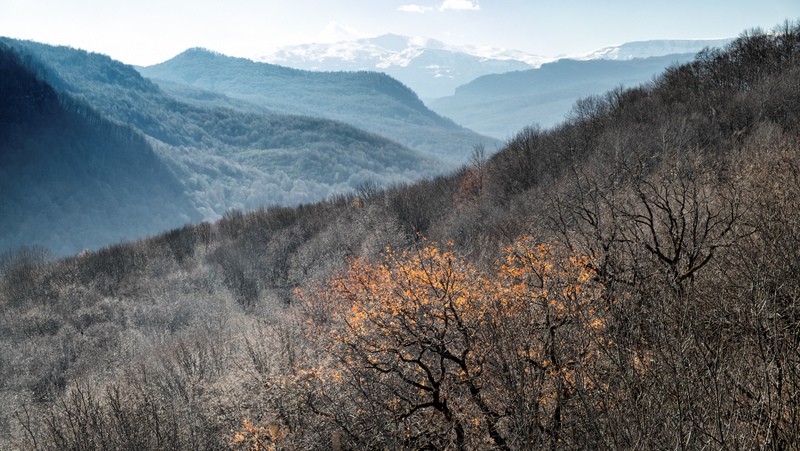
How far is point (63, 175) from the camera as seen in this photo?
6476 inches

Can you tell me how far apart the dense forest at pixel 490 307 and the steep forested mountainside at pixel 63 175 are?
105105mm

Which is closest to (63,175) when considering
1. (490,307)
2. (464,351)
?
(490,307)

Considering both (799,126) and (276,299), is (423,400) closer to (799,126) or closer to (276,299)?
(799,126)

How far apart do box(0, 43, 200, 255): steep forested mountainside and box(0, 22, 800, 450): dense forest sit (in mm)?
105105

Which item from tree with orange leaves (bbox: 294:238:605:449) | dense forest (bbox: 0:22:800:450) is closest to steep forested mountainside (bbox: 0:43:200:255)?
dense forest (bbox: 0:22:800:450)

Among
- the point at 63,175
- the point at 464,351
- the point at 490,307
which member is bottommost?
the point at 464,351

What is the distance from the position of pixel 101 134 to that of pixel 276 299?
168 meters

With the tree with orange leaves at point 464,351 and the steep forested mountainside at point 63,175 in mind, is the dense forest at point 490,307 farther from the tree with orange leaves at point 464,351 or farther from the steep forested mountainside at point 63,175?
the steep forested mountainside at point 63,175

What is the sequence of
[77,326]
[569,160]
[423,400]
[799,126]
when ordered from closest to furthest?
[423,400] → [799,126] → [569,160] → [77,326]

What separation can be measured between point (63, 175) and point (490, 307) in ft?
614

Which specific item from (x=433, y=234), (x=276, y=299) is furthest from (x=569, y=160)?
(x=276, y=299)

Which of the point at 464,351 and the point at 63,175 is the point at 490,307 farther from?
the point at 63,175

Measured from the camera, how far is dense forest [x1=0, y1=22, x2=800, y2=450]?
7133 millimetres

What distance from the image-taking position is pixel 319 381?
17.2m
